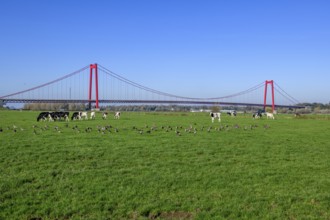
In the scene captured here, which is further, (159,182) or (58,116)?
(58,116)

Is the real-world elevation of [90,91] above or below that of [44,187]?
above

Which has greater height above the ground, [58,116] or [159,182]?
[58,116]

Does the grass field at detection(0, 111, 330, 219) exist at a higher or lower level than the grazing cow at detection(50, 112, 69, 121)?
lower

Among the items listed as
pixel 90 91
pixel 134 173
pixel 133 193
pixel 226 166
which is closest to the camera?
pixel 133 193

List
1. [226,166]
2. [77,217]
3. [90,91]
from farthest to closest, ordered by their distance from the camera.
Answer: [90,91], [226,166], [77,217]

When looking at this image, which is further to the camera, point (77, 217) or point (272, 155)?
point (272, 155)

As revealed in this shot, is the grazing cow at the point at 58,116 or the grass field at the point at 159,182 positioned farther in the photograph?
the grazing cow at the point at 58,116

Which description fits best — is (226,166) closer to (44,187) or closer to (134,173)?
(134,173)

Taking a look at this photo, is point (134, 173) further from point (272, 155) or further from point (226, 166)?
point (272, 155)

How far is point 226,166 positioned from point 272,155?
2482 mm

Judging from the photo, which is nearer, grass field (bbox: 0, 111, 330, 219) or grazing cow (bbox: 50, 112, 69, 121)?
grass field (bbox: 0, 111, 330, 219)

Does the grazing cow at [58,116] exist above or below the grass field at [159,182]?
above

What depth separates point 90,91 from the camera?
78.3m

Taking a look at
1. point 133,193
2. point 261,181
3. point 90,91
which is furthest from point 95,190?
point 90,91
